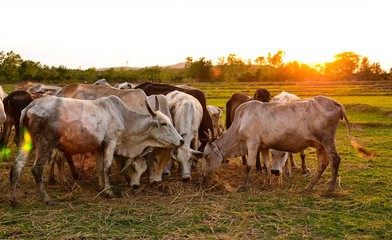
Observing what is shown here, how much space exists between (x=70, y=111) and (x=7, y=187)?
2.36 meters

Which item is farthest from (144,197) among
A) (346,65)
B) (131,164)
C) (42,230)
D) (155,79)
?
(346,65)

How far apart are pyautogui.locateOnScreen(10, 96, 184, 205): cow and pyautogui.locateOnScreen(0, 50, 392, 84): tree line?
53401mm

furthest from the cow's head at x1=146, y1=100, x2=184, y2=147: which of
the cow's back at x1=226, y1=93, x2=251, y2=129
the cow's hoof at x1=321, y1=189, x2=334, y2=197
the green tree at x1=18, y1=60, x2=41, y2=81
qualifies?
the green tree at x1=18, y1=60, x2=41, y2=81

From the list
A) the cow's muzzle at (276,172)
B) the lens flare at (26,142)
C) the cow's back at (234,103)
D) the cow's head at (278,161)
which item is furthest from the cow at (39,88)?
the cow's muzzle at (276,172)

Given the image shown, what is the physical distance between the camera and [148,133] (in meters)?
6.75

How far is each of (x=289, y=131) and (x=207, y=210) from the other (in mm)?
2217

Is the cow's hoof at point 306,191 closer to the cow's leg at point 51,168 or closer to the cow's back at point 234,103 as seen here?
the cow's back at point 234,103

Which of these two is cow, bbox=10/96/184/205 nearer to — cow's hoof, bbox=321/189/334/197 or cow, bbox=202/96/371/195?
cow, bbox=202/96/371/195

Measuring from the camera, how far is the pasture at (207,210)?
476cm

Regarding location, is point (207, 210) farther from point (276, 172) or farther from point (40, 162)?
point (40, 162)

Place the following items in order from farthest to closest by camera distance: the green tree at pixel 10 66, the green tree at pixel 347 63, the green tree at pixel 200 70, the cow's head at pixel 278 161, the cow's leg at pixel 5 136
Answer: the green tree at pixel 347 63 → the green tree at pixel 200 70 → the green tree at pixel 10 66 → the cow's leg at pixel 5 136 → the cow's head at pixel 278 161

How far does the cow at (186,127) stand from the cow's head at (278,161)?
5.30ft

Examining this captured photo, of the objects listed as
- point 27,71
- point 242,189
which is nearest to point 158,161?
point 242,189

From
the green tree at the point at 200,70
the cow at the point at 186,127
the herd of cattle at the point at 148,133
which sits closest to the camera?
the herd of cattle at the point at 148,133
